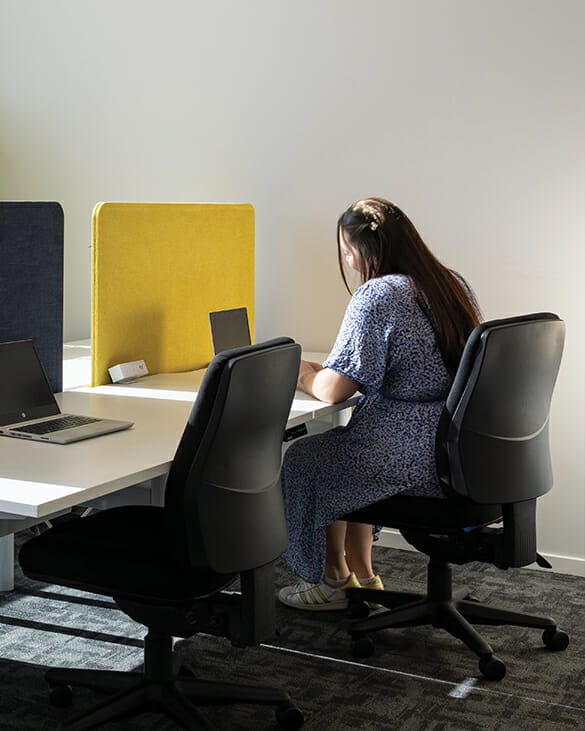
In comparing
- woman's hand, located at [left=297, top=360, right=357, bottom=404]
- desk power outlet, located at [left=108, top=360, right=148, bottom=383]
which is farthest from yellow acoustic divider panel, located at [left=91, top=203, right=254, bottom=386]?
woman's hand, located at [left=297, top=360, right=357, bottom=404]

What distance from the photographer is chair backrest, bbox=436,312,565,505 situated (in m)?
2.53

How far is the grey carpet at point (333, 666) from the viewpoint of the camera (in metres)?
2.51

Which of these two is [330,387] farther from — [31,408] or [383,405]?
[31,408]

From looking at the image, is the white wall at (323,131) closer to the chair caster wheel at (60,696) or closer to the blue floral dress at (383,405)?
the blue floral dress at (383,405)

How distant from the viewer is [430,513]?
271 centimetres

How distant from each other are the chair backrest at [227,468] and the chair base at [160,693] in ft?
1.27

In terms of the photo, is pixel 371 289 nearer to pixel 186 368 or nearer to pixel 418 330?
pixel 418 330

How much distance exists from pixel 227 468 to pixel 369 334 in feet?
2.51

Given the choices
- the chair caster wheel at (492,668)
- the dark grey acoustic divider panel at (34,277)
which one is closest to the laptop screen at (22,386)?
the dark grey acoustic divider panel at (34,277)

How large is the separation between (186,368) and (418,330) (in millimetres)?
968

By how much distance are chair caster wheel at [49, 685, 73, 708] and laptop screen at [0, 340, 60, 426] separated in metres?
0.63

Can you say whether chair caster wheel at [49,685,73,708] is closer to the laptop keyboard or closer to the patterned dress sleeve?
the laptop keyboard

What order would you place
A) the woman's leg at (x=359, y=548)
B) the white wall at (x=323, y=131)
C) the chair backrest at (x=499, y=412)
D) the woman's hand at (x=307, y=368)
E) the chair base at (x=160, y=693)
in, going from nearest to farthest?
the chair base at (x=160, y=693) < the chair backrest at (x=499, y=412) < the woman's hand at (x=307, y=368) < the woman's leg at (x=359, y=548) < the white wall at (x=323, y=131)

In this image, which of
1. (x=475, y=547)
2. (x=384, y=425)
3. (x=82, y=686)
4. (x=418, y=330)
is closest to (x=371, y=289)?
(x=418, y=330)
